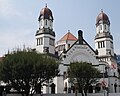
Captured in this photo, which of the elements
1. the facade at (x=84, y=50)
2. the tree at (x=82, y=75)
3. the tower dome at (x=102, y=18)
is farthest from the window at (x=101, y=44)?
the tree at (x=82, y=75)

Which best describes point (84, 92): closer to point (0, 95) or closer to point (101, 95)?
point (101, 95)

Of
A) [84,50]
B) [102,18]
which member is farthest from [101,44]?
[84,50]

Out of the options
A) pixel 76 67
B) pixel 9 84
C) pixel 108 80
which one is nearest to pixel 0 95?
pixel 9 84

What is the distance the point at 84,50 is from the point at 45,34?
11.3 m

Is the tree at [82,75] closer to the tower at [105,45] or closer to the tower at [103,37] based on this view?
the tower at [105,45]

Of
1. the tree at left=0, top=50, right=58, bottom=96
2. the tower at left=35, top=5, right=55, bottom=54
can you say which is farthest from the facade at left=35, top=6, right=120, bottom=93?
the tree at left=0, top=50, right=58, bottom=96

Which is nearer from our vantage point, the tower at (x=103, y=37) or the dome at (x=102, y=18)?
the tower at (x=103, y=37)

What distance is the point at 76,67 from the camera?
6188 centimetres

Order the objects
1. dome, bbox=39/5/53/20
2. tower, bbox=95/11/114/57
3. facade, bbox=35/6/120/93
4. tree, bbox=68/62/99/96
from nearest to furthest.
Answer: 1. tree, bbox=68/62/99/96
2. facade, bbox=35/6/120/93
3. dome, bbox=39/5/53/20
4. tower, bbox=95/11/114/57

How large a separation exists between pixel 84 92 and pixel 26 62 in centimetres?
1849

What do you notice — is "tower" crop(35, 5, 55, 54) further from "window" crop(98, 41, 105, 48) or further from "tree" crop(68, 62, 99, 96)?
"tree" crop(68, 62, 99, 96)

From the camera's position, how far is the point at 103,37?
270ft

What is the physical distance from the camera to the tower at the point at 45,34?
257 feet

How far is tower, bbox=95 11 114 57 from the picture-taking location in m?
82.0
